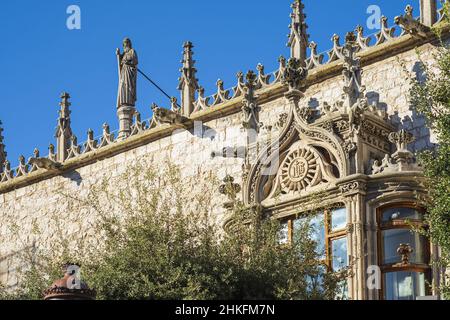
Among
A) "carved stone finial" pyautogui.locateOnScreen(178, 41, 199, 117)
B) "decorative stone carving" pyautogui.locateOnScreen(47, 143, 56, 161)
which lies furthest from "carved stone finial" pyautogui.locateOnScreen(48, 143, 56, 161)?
"carved stone finial" pyautogui.locateOnScreen(178, 41, 199, 117)

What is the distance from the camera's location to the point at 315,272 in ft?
63.0

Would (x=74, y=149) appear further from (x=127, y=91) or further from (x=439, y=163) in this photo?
(x=439, y=163)

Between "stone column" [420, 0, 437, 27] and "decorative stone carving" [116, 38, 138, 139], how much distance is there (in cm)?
887

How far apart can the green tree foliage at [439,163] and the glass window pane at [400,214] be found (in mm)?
718

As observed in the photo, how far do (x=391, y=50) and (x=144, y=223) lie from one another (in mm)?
6799

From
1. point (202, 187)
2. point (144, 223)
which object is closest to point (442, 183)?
→ point (144, 223)

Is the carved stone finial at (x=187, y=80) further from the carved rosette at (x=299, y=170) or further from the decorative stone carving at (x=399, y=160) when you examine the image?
the decorative stone carving at (x=399, y=160)

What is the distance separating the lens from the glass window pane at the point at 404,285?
807 inches

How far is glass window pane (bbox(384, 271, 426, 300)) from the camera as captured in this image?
67.3 feet

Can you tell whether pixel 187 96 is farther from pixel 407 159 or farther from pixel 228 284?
pixel 228 284

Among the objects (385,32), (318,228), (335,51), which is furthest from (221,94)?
(318,228)

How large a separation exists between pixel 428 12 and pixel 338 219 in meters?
4.83

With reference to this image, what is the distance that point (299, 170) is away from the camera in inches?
873

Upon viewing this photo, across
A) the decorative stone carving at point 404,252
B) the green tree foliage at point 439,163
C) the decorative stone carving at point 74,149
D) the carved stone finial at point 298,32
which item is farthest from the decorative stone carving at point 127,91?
the green tree foliage at point 439,163
